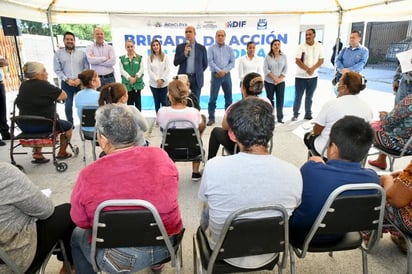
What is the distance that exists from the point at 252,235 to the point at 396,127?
203cm

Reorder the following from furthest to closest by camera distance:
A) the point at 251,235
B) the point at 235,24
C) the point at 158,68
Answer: the point at 235,24 < the point at 158,68 < the point at 251,235

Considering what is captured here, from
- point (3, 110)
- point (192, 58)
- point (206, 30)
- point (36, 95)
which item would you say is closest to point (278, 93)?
point (192, 58)

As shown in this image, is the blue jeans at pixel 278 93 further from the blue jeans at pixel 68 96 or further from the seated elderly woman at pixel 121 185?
the seated elderly woman at pixel 121 185

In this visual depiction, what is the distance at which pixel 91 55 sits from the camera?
15.6 feet

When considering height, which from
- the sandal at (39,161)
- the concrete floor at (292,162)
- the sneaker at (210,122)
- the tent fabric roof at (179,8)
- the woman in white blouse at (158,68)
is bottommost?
the concrete floor at (292,162)

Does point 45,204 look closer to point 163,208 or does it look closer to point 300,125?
point 163,208

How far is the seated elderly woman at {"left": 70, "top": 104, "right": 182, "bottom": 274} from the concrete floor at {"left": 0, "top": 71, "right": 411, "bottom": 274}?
0.57 m

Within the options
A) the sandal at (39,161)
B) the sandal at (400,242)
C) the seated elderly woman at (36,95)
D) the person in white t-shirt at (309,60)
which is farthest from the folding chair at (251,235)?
the person in white t-shirt at (309,60)

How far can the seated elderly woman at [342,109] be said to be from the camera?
243 centimetres

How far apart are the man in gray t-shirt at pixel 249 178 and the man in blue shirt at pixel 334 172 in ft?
0.45

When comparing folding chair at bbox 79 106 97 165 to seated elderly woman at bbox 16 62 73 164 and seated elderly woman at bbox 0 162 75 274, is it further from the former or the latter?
seated elderly woman at bbox 0 162 75 274

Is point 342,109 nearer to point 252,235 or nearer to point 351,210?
point 351,210

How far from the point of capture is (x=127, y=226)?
1.14 metres

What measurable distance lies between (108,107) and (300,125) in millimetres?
4252
